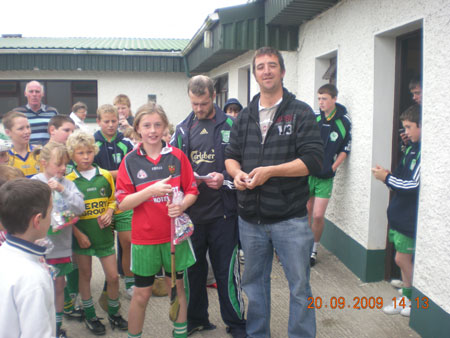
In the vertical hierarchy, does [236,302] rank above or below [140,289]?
below

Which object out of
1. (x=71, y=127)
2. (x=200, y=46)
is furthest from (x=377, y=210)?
(x=200, y=46)

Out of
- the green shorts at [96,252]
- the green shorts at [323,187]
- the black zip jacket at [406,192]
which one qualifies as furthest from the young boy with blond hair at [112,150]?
the black zip jacket at [406,192]

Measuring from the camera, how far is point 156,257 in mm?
2840

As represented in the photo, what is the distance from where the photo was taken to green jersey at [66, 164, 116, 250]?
3311 millimetres

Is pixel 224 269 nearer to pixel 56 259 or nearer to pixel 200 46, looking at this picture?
pixel 56 259

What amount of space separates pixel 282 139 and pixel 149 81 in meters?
12.4

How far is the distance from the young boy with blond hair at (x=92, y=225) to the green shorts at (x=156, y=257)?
0.63 meters

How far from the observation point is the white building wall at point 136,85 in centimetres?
1386

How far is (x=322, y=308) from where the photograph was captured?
3.73 m

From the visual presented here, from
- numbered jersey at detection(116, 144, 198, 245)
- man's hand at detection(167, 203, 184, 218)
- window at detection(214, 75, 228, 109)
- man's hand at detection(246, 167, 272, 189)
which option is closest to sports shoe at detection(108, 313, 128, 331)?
numbered jersey at detection(116, 144, 198, 245)

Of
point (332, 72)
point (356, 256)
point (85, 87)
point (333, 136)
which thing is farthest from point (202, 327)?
point (85, 87)

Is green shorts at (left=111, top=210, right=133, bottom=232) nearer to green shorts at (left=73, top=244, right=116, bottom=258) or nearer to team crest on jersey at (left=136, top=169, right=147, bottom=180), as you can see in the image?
green shorts at (left=73, top=244, right=116, bottom=258)

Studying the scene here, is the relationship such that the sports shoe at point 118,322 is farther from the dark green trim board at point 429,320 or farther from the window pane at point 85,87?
the window pane at point 85,87

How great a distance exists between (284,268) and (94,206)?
→ 160 centimetres
